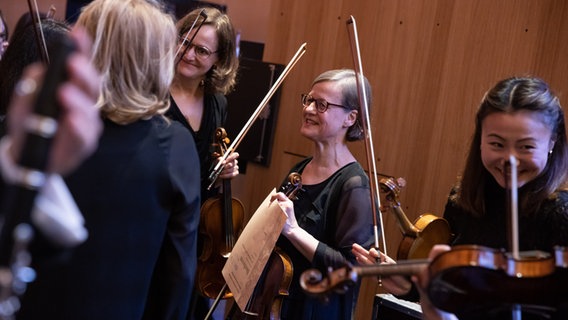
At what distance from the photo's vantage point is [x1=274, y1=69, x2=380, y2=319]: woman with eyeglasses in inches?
92.4

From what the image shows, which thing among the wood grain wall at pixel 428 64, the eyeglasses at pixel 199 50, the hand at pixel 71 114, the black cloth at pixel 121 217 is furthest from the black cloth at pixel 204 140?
the hand at pixel 71 114

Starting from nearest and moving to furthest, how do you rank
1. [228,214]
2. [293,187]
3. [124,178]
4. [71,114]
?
[71,114]
[124,178]
[293,187]
[228,214]

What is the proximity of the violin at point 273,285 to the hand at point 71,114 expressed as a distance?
4.98 feet

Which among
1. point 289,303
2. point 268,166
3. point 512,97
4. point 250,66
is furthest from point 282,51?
point 512,97

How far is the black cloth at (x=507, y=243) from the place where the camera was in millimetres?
1396

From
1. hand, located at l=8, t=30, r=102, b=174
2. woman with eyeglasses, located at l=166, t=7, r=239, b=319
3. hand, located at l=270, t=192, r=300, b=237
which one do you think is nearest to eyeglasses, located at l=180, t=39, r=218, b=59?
woman with eyeglasses, located at l=166, t=7, r=239, b=319

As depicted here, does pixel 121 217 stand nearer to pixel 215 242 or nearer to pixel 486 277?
pixel 486 277

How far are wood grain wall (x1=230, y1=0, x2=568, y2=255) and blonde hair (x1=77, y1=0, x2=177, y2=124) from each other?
1.81m

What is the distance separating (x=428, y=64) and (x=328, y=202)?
3.96ft

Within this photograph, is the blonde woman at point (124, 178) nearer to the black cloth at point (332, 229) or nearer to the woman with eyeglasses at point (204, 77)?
the black cloth at point (332, 229)

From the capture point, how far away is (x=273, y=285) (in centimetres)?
245

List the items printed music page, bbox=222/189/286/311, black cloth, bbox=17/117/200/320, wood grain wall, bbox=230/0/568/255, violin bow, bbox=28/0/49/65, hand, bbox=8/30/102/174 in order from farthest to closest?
wood grain wall, bbox=230/0/568/255
printed music page, bbox=222/189/286/311
violin bow, bbox=28/0/49/65
black cloth, bbox=17/117/200/320
hand, bbox=8/30/102/174

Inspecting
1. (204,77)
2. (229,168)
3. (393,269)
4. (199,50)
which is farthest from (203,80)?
(393,269)

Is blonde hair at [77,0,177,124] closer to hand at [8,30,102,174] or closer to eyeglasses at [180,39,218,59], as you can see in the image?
hand at [8,30,102,174]
